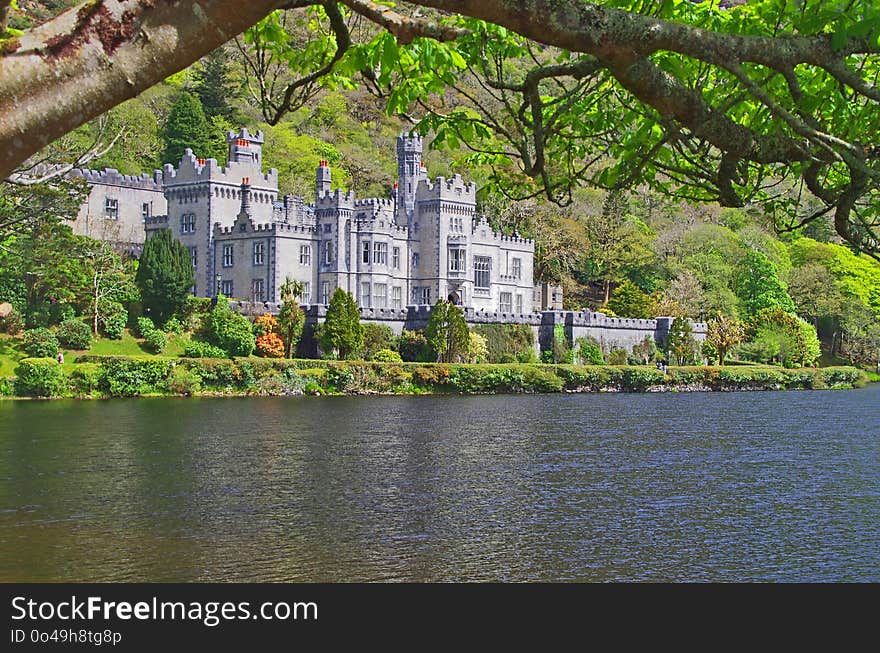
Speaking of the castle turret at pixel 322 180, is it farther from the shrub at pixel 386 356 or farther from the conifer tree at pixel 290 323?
the shrub at pixel 386 356

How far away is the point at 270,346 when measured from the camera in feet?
174

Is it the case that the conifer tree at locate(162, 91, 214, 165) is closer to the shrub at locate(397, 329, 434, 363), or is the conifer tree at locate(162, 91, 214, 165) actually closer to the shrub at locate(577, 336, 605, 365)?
the shrub at locate(397, 329, 434, 363)

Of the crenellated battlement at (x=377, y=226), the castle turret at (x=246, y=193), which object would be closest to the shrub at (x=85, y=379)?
the castle turret at (x=246, y=193)

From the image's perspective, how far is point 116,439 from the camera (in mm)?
29734

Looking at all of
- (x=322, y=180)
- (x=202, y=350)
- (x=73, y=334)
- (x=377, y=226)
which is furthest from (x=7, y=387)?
(x=322, y=180)

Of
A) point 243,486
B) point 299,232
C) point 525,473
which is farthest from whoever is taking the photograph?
point 299,232

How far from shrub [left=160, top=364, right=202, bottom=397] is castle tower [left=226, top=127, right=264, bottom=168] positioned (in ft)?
70.3

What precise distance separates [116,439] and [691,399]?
32535mm

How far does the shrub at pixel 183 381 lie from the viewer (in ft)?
153
